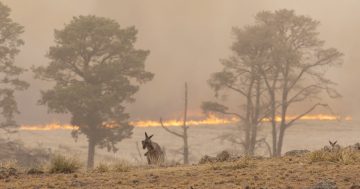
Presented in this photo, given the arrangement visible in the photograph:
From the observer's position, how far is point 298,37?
4966 cm

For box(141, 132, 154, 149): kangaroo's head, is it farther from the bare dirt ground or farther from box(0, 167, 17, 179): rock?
box(0, 167, 17, 179): rock

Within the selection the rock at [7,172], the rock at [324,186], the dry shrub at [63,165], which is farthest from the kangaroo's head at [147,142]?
the rock at [324,186]

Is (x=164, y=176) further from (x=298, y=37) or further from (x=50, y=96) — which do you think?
(x=298, y=37)

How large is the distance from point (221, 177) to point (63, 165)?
471 cm

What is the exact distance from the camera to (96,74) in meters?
45.3

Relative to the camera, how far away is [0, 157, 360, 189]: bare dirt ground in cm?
973

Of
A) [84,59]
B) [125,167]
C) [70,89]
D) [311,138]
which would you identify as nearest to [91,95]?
[70,89]

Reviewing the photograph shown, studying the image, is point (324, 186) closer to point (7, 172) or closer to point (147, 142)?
point (7, 172)

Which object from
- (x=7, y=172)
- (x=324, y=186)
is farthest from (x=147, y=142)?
(x=324, y=186)

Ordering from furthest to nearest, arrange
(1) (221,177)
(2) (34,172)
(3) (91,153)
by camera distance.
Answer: (3) (91,153), (2) (34,172), (1) (221,177)

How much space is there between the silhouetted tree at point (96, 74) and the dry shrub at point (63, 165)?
2968cm

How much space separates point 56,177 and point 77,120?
32.5 metres

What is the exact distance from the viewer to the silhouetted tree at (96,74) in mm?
43906

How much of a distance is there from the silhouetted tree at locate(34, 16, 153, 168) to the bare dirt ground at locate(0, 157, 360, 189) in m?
31.3
